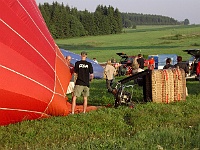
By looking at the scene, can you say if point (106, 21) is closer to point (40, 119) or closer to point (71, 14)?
point (71, 14)

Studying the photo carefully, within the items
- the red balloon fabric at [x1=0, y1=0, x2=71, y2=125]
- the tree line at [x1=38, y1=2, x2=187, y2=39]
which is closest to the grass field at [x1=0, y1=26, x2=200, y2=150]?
the red balloon fabric at [x1=0, y1=0, x2=71, y2=125]

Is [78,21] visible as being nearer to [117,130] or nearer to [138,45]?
[138,45]

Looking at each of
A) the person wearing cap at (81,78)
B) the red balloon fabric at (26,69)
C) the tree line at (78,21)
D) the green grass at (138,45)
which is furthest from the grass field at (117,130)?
the tree line at (78,21)

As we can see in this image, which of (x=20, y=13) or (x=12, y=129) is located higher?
(x=20, y=13)

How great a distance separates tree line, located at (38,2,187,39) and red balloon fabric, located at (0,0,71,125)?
7324 cm

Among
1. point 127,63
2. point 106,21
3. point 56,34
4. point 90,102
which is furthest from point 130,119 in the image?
point 106,21

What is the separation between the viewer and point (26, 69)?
673cm

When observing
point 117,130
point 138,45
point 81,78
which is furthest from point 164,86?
point 138,45

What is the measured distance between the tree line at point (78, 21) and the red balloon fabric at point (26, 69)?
7324 cm

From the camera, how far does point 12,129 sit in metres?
6.43

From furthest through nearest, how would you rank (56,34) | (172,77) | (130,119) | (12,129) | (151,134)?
1. (56,34)
2. (172,77)
3. (130,119)
4. (12,129)
5. (151,134)

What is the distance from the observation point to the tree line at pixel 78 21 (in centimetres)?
8556

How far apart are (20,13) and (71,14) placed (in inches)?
3483

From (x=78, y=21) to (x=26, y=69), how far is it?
83.6 metres
